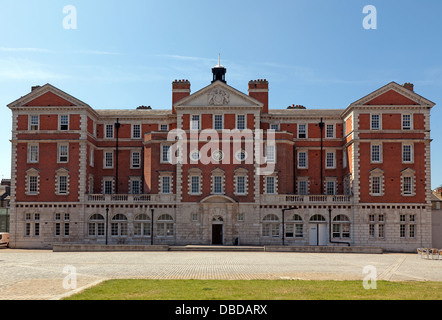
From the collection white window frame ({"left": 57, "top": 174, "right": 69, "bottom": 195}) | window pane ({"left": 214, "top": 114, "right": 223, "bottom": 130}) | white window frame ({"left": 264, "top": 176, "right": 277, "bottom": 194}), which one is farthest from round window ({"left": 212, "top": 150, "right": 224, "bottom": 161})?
white window frame ({"left": 57, "top": 174, "right": 69, "bottom": 195})

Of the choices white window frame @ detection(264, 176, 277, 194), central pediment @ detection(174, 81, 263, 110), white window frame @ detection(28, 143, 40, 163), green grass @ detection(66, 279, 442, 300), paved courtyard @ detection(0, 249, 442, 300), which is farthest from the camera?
white window frame @ detection(28, 143, 40, 163)

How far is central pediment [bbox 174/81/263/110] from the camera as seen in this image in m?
51.1

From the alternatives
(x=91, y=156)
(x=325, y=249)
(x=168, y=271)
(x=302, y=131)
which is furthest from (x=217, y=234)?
(x=168, y=271)

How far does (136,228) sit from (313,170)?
1993cm

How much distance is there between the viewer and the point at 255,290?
19.1 meters

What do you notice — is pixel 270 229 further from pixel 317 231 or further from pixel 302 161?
pixel 302 161

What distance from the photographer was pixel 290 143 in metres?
51.9

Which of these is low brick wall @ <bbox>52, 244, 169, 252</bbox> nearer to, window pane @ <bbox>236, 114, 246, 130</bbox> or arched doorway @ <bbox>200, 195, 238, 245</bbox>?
arched doorway @ <bbox>200, 195, 238, 245</bbox>

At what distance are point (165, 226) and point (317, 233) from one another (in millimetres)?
15122

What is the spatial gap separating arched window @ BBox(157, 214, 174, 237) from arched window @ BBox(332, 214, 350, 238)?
16.2m

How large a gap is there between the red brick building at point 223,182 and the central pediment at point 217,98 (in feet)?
0.33

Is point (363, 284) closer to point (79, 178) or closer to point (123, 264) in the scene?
point (123, 264)

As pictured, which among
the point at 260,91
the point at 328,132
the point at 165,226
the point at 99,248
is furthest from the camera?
the point at 260,91

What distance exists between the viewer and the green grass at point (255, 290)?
56.6 ft
